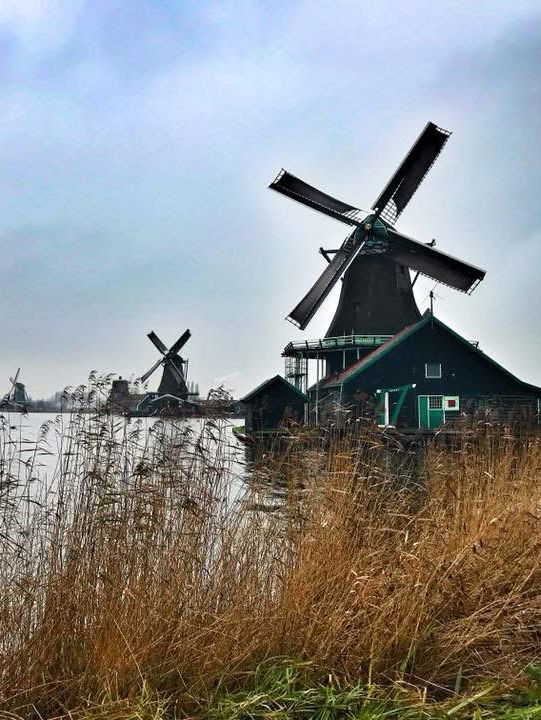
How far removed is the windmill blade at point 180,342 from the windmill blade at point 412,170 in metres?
22.9

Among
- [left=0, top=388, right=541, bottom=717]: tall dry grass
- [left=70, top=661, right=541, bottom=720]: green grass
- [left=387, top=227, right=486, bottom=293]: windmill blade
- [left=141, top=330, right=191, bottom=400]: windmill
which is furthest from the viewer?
[left=141, top=330, right=191, bottom=400]: windmill

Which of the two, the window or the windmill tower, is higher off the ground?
the windmill tower

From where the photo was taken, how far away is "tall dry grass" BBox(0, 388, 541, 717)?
9.95 feet

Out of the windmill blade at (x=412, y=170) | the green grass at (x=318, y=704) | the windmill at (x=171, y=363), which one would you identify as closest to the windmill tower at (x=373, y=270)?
the windmill blade at (x=412, y=170)

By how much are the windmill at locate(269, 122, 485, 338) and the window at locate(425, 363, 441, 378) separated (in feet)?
10.3

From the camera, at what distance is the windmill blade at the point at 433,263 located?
25359 mm

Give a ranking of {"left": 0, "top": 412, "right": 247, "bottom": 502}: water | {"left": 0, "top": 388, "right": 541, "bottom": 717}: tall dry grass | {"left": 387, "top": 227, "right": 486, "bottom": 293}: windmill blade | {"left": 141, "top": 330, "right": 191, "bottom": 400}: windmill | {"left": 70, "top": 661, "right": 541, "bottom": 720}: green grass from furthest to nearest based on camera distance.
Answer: {"left": 141, "top": 330, "right": 191, "bottom": 400}: windmill, {"left": 387, "top": 227, "right": 486, "bottom": 293}: windmill blade, {"left": 0, "top": 412, "right": 247, "bottom": 502}: water, {"left": 0, "top": 388, "right": 541, "bottom": 717}: tall dry grass, {"left": 70, "top": 661, "right": 541, "bottom": 720}: green grass

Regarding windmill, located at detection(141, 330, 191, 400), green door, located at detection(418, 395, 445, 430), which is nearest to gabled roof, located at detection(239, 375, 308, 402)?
green door, located at detection(418, 395, 445, 430)

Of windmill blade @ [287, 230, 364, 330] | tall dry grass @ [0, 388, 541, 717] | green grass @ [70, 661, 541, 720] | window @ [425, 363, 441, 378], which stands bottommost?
green grass @ [70, 661, 541, 720]

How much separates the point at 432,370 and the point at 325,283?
17.9 ft

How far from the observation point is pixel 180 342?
49.3 metres

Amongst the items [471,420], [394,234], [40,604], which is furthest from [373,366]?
[40,604]

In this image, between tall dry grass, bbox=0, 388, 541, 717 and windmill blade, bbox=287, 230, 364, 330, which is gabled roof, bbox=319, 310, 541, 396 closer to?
windmill blade, bbox=287, 230, 364, 330

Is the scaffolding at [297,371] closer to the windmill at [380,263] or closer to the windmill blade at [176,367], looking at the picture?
the windmill at [380,263]
